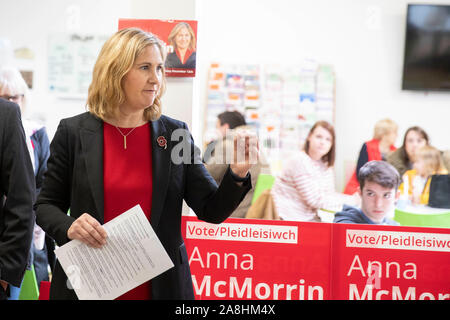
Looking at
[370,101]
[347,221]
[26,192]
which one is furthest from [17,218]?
[370,101]

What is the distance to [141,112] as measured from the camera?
162 centimetres

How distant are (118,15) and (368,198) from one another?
4.54 metres

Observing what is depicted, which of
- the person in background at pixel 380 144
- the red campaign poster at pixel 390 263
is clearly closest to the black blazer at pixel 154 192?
the red campaign poster at pixel 390 263

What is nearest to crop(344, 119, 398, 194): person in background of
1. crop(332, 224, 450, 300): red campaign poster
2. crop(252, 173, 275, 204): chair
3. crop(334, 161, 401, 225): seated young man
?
crop(252, 173, 275, 204): chair

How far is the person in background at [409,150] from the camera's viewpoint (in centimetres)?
606

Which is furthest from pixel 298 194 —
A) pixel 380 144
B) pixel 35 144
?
pixel 380 144

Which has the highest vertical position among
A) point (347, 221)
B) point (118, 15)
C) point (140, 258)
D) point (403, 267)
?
point (118, 15)

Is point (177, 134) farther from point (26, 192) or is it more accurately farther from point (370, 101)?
point (370, 101)

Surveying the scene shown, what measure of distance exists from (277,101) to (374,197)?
3931 millimetres

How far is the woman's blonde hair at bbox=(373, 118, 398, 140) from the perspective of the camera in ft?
21.1

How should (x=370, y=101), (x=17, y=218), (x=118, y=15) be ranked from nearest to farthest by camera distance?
(x=17, y=218), (x=118, y=15), (x=370, y=101)

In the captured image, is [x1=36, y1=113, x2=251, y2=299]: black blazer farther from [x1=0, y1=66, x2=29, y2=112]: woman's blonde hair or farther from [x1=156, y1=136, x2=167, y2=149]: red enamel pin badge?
[x1=0, y1=66, x2=29, y2=112]: woman's blonde hair

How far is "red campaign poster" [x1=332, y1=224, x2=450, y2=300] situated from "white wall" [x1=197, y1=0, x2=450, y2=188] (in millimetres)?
4242

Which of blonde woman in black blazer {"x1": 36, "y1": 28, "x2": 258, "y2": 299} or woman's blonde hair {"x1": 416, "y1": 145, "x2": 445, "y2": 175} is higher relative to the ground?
blonde woman in black blazer {"x1": 36, "y1": 28, "x2": 258, "y2": 299}
